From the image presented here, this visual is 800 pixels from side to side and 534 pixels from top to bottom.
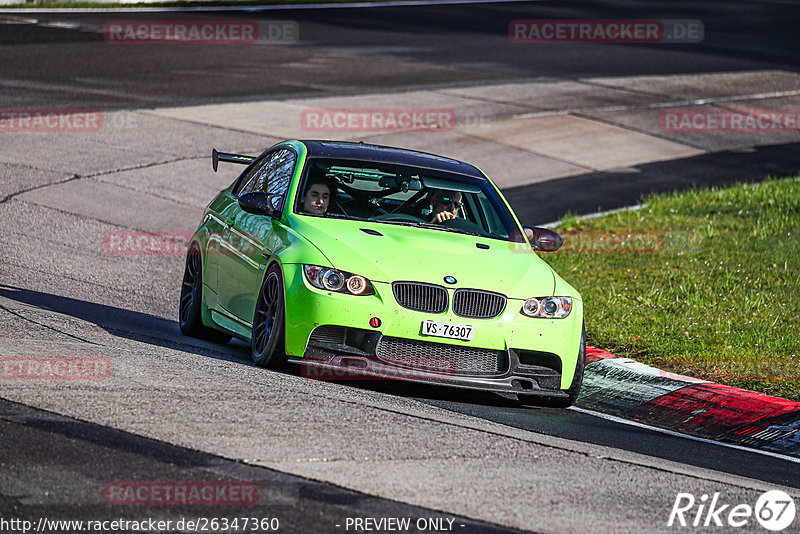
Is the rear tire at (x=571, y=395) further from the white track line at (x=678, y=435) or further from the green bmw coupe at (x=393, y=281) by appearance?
the white track line at (x=678, y=435)

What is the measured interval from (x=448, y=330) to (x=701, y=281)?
5.55 meters

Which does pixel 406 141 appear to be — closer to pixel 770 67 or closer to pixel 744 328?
pixel 744 328

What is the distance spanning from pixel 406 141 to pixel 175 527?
1611cm

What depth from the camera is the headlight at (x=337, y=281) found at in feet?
27.6

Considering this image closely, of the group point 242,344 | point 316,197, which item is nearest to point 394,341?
point 316,197

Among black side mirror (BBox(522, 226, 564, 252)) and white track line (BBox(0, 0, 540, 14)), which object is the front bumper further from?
white track line (BBox(0, 0, 540, 14))

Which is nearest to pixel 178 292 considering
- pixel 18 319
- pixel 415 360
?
pixel 18 319

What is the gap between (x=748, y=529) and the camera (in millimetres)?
6102

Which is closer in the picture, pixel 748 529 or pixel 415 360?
pixel 748 529

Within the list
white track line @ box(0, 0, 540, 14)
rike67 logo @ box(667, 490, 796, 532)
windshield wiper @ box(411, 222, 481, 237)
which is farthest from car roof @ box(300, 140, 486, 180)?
white track line @ box(0, 0, 540, 14)

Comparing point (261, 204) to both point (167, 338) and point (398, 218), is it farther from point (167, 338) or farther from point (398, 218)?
point (167, 338)

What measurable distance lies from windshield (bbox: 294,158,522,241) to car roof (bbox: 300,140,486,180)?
6cm

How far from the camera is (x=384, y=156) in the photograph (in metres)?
10.1

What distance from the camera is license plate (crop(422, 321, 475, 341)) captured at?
8.37m
